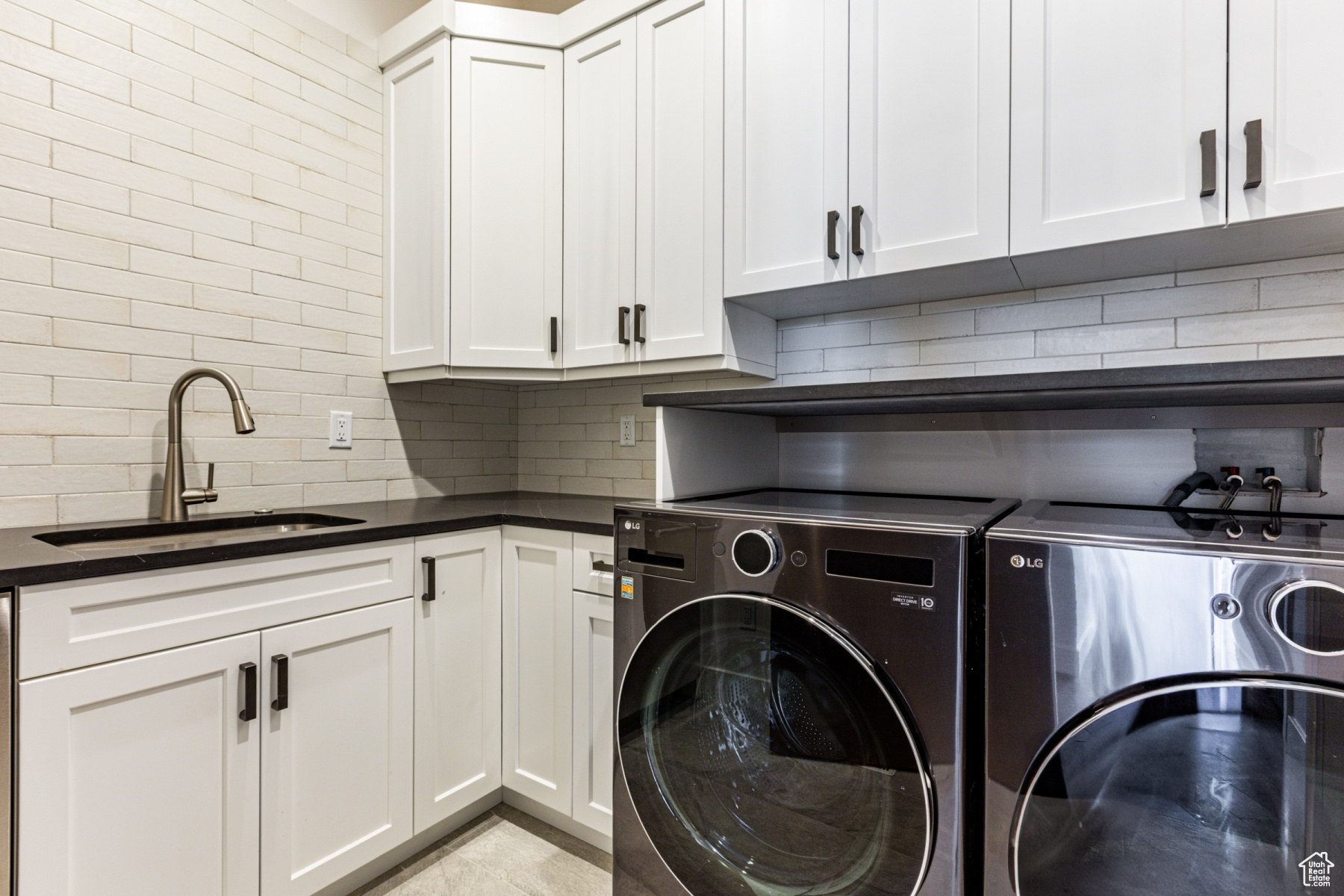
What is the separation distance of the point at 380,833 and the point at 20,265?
5.30ft

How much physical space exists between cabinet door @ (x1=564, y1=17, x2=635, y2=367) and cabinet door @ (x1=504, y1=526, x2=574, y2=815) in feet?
2.11

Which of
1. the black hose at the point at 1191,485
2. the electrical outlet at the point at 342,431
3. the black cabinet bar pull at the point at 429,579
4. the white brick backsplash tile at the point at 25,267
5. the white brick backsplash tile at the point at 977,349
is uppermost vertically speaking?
the white brick backsplash tile at the point at 25,267

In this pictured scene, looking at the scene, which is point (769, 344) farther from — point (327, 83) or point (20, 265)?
point (20, 265)

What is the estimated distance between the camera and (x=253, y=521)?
1.80 metres

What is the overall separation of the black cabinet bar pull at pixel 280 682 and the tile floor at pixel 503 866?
0.61 m

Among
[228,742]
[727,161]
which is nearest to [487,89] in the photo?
[727,161]

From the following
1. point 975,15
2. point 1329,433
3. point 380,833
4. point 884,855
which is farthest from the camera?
point 380,833

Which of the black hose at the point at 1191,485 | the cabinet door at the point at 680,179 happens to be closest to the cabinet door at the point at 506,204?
the cabinet door at the point at 680,179

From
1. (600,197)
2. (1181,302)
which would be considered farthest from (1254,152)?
(600,197)

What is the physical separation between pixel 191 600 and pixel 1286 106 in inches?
87.8

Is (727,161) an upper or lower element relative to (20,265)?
upper

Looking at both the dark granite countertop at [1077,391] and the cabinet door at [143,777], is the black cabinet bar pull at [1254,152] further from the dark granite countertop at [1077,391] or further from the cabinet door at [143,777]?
the cabinet door at [143,777]

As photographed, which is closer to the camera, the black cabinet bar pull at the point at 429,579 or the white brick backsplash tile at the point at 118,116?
the white brick backsplash tile at the point at 118,116

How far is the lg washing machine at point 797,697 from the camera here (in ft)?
3.20
